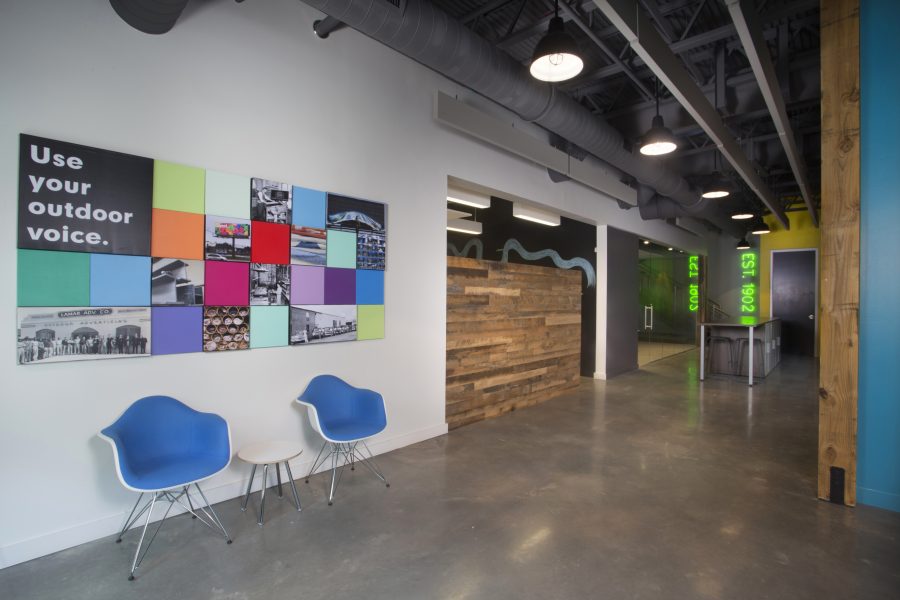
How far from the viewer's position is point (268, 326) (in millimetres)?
3592

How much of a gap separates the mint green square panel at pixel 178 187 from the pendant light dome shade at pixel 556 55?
8.15 ft

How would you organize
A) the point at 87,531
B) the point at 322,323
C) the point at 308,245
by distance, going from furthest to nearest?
the point at 322,323 → the point at 308,245 → the point at 87,531

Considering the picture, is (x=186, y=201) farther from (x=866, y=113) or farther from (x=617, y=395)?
(x=617, y=395)

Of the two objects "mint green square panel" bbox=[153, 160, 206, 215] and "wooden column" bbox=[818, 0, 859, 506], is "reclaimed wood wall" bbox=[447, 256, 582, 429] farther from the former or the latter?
"wooden column" bbox=[818, 0, 859, 506]

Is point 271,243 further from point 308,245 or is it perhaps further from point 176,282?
point 176,282

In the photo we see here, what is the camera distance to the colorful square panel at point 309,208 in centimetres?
373

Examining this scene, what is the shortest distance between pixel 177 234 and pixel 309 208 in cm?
103

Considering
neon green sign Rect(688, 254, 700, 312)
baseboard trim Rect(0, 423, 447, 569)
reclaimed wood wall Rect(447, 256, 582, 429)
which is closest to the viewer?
baseboard trim Rect(0, 423, 447, 569)

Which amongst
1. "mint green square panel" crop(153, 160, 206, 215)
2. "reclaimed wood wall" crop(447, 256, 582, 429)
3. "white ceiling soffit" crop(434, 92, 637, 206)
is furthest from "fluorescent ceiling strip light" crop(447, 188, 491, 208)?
"mint green square panel" crop(153, 160, 206, 215)

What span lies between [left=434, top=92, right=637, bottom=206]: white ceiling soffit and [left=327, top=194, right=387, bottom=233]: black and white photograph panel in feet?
4.18

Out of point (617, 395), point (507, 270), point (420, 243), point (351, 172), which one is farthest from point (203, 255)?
point (617, 395)

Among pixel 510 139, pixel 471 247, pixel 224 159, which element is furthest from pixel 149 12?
pixel 471 247

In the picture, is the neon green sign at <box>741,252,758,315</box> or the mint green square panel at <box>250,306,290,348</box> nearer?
the mint green square panel at <box>250,306,290,348</box>

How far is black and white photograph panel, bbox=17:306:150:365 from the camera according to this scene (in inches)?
102
